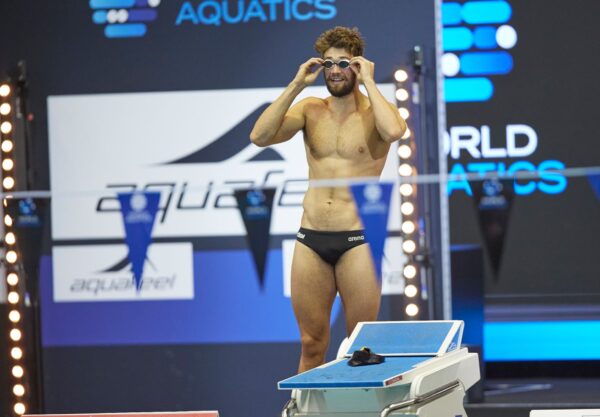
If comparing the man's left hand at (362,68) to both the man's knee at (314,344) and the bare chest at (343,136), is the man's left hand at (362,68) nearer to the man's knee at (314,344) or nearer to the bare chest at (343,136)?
the bare chest at (343,136)

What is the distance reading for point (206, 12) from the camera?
6656 millimetres

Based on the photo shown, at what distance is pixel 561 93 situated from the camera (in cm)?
641

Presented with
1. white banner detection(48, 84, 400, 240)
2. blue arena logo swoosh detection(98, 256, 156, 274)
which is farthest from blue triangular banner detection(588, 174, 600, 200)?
blue arena logo swoosh detection(98, 256, 156, 274)

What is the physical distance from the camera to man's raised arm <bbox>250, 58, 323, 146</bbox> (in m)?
5.05

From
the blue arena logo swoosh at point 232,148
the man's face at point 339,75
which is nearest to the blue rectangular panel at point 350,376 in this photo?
the man's face at point 339,75

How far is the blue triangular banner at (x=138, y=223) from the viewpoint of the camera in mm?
6441

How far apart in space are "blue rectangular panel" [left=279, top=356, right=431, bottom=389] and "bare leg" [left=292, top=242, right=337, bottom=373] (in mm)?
1195

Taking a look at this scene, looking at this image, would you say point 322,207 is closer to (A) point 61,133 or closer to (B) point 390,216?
(B) point 390,216

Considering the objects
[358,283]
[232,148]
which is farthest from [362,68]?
[232,148]

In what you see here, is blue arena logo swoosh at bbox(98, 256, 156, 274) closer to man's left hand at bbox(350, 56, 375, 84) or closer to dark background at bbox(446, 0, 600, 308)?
dark background at bbox(446, 0, 600, 308)

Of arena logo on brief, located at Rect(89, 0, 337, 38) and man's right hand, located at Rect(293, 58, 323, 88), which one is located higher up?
arena logo on brief, located at Rect(89, 0, 337, 38)

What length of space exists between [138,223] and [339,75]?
1.96 m

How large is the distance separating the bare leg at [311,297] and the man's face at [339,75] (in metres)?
0.77

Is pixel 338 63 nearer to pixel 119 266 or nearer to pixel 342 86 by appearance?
pixel 342 86
